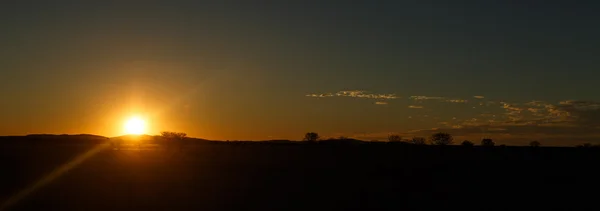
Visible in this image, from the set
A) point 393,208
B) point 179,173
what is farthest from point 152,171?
point 393,208

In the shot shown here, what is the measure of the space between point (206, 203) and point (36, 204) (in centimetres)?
711

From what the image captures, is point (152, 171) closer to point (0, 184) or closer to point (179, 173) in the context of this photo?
point (179, 173)

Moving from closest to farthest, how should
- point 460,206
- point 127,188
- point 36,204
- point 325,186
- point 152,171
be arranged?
point 36,204 → point 460,206 → point 127,188 → point 325,186 → point 152,171

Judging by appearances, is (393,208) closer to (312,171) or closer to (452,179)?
(452,179)

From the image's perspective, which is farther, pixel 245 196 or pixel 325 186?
pixel 325 186

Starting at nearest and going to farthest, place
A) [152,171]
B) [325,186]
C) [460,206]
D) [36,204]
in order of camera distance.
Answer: [36,204], [460,206], [325,186], [152,171]

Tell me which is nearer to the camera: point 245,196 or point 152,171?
point 245,196

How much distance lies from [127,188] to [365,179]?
14818 millimetres

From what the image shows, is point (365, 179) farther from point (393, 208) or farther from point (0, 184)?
point (0, 184)

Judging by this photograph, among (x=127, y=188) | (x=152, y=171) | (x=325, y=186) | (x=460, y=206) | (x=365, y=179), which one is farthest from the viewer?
(x=152, y=171)

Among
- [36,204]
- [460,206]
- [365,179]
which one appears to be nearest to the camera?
[36,204]

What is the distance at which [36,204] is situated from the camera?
90.7 ft

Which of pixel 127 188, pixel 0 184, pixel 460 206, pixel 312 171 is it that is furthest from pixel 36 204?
pixel 312 171

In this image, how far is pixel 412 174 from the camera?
44656 mm
